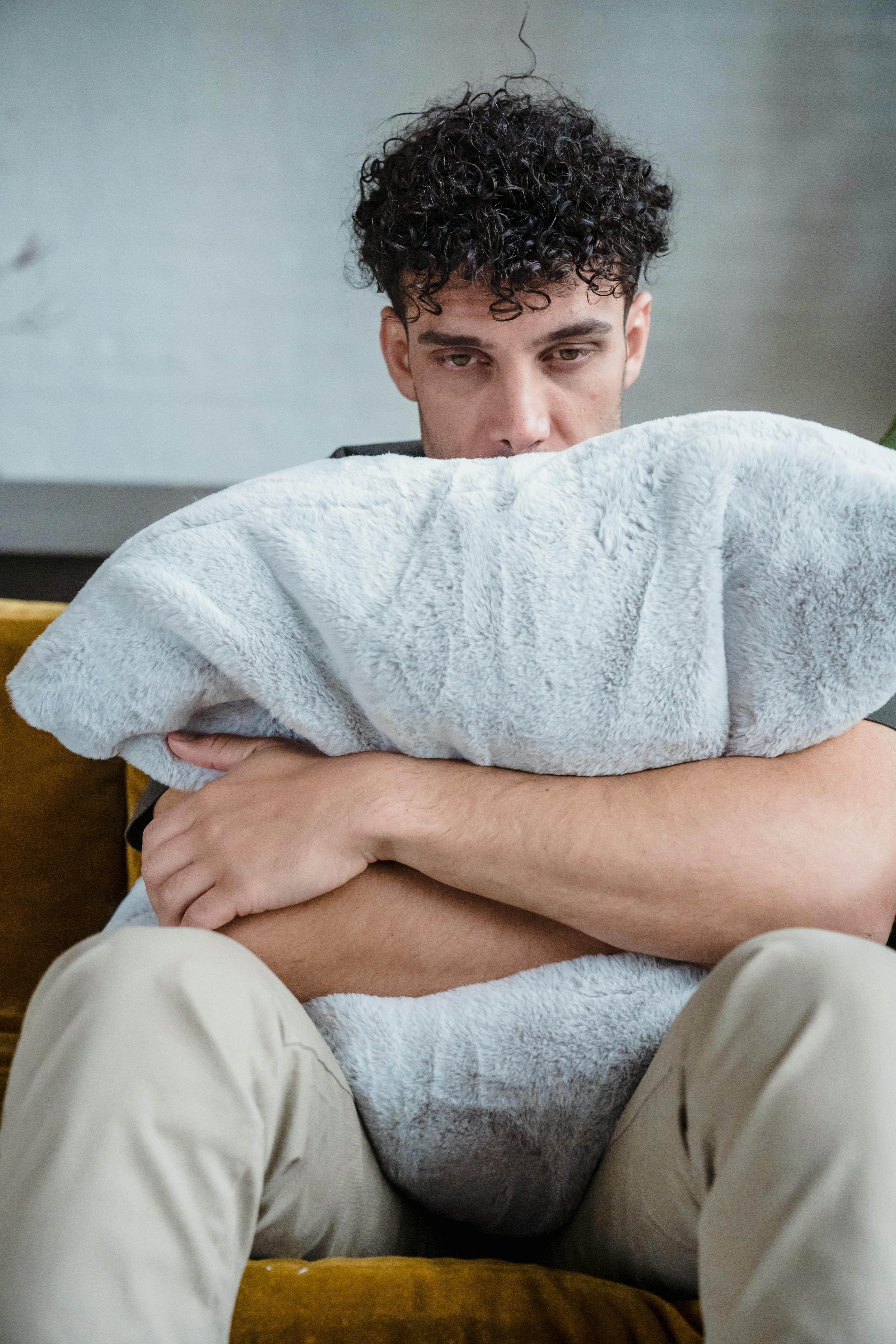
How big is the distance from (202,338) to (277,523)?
1326 mm

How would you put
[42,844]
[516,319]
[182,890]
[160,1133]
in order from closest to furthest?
[160,1133] < [182,890] < [516,319] < [42,844]

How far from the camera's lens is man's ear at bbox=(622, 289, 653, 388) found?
112 centimetres

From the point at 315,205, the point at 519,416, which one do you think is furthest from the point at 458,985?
the point at 315,205

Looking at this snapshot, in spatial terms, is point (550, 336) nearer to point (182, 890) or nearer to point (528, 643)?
point (528, 643)

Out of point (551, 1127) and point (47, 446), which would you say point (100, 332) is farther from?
point (551, 1127)

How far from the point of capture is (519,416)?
36.8 inches

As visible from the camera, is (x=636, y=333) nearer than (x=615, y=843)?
No

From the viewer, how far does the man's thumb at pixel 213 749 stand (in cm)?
69

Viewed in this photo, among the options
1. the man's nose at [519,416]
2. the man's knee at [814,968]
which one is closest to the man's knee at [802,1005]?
the man's knee at [814,968]

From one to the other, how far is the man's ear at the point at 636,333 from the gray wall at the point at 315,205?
1.98 ft

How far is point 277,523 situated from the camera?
0.61 metres

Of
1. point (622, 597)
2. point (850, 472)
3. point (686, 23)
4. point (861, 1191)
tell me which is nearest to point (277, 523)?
point (622, 597)

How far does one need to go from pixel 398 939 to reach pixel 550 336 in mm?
637

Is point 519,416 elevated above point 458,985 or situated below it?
above
